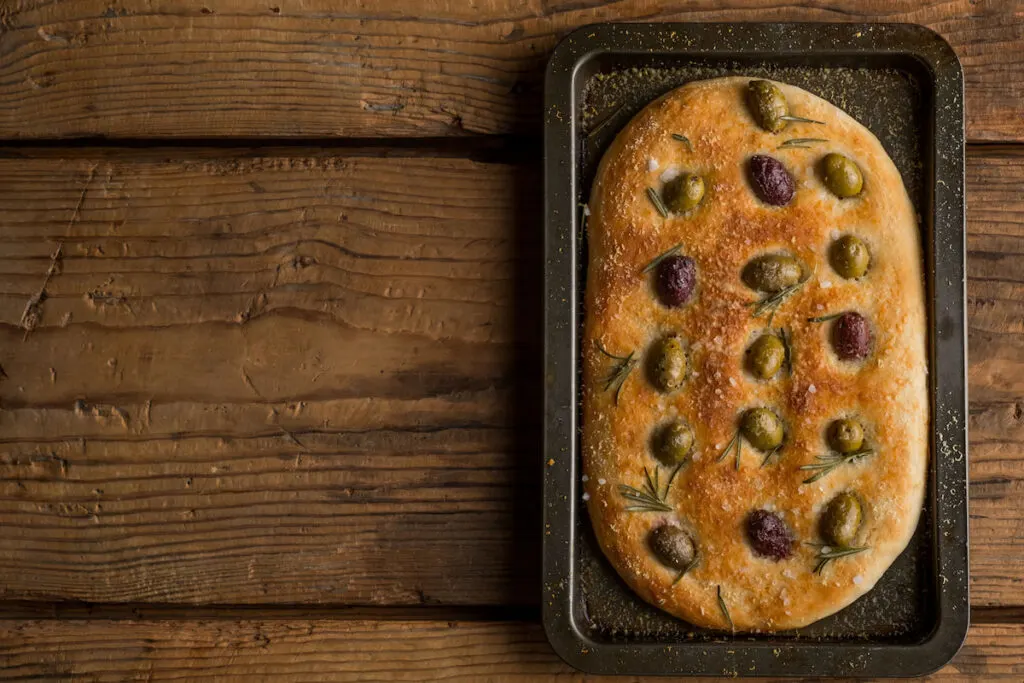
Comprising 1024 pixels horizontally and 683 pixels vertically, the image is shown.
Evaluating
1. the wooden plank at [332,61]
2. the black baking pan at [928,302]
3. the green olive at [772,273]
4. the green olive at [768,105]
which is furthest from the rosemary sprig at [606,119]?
the green olive at [772,273]

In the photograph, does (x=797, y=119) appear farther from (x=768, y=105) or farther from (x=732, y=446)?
(x=732, y=446)

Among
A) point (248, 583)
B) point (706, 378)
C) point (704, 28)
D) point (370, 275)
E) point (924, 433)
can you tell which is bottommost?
point (248, 583)

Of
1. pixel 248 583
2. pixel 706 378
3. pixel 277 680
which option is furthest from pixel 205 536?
pixel 706 378

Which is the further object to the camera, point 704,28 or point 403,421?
point 403,421

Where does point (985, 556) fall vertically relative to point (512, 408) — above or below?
below

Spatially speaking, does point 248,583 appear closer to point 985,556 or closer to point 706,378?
point 706,378

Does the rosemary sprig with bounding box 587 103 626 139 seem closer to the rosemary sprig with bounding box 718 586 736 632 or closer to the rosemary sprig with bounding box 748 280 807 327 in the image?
the rosemary sprig with bounding box 748 280 807 327

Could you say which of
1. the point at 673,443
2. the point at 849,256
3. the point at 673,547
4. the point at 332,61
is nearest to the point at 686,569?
the point at 673,547

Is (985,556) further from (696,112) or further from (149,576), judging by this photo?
(149,576)
